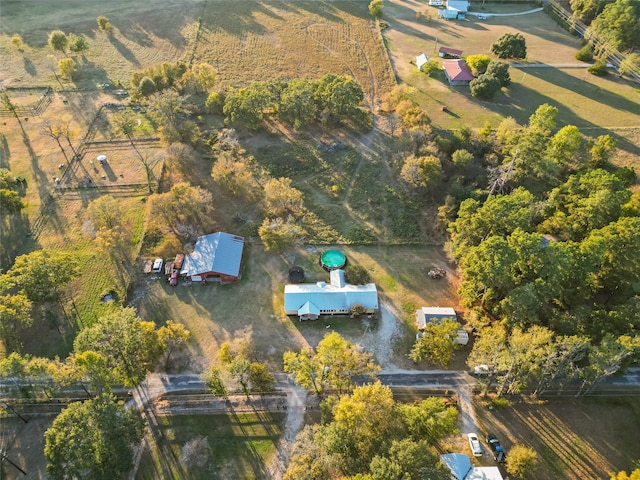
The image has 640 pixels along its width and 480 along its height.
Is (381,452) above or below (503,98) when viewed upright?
below

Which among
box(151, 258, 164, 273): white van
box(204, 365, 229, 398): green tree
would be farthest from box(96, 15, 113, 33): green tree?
box(204, 365, 229, 398): green tree

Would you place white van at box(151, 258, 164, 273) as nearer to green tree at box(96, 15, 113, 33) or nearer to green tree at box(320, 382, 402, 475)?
green tree at box(320, 382, 402, 475)

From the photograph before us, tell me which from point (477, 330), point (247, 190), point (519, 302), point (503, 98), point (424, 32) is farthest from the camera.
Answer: point (424, 32)

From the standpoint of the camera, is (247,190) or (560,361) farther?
(247,190)

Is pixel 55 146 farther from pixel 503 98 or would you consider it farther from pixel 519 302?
pixel 503 98

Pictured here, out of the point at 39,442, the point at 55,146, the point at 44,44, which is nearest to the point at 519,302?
the point at 39,442

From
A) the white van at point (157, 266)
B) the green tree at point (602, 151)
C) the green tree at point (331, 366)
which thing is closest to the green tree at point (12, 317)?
the white van at point (157, 266)

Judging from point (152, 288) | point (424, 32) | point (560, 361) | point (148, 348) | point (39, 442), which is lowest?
point (39, 442)

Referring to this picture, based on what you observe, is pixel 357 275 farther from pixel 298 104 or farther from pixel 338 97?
pixel 338 97
